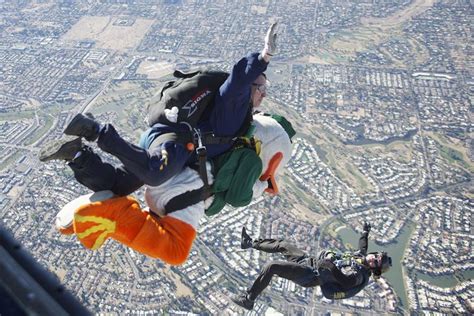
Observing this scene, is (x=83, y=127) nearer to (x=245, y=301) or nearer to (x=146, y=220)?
(x=146, y=220)

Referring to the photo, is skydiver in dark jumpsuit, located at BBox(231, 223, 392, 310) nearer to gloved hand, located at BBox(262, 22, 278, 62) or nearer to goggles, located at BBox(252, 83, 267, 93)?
goggles, located at BBox(252, 83, 267, 93)

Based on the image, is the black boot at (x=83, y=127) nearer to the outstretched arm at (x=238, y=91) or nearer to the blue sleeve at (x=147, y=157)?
the blue sleeve at (x=147, y=157)

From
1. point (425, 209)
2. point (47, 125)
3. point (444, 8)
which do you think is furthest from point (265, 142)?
point (444, 8)

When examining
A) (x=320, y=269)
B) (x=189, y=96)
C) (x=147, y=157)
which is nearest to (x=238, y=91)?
(x=189, y=96)

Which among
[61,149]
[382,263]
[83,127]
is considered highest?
[83,127]

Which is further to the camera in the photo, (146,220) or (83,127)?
(146,220)

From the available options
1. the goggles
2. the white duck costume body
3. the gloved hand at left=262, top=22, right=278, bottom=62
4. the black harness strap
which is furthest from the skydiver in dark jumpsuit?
the gloved hand at left=262, top=22, right=278, bottom=62
